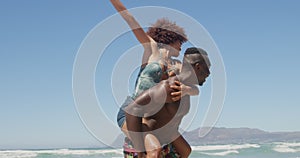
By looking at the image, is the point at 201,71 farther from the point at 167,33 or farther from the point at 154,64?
the point at 167,33

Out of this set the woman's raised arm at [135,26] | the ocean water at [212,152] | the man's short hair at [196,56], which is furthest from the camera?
the ocean water at [212,152]

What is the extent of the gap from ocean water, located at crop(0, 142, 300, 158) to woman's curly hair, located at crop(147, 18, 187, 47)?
22.5 meters

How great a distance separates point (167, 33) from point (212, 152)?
972 inches

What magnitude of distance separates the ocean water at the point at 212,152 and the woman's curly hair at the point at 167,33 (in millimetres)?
22505

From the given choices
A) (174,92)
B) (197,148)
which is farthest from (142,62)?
(197,148)

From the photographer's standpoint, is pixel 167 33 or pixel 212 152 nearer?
pixel 167 33

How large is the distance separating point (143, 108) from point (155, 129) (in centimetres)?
26

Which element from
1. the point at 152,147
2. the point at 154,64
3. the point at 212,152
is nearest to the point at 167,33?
Answer: the point at 154,64

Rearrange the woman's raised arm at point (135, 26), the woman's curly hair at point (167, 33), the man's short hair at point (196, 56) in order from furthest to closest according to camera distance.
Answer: the woman's curly hair at point (167, 33) < the woman's raised arm at point (135, 26) < the man's short hair at point (196, 56)

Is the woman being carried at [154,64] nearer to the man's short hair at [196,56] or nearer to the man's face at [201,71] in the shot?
the man's face at [201,71]

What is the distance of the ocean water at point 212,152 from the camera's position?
2777 centimetres

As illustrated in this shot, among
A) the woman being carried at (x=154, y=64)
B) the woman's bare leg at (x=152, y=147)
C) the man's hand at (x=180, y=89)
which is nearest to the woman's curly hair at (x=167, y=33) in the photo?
the woman being carried at (x=154, y=64)

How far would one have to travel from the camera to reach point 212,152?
94.4 feet

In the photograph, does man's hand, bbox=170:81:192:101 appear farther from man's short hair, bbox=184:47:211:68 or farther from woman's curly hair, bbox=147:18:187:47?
woman's curly hair, bbox=147:18:187:47
